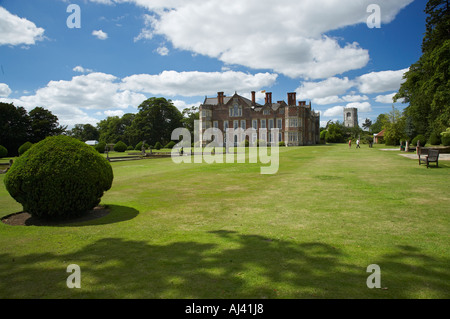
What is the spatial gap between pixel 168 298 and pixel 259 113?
67.0m

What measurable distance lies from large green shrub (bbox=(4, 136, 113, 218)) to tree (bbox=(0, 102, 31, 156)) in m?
48.7

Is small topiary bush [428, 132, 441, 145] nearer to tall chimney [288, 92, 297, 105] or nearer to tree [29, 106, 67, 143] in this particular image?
tall chimney [288, 92, 297, 105]

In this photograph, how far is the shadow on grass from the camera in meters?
3.50

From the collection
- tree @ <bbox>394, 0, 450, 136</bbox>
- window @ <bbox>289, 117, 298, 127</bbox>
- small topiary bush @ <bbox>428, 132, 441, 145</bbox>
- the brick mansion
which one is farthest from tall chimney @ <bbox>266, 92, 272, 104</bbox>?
tree @ <bbox>394, 0, 450, 136</bbox>

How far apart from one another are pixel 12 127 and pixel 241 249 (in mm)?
55254

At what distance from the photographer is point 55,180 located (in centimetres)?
649

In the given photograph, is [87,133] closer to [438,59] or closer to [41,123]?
[41,123]

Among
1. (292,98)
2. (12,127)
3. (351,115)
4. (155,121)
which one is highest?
(351,115)

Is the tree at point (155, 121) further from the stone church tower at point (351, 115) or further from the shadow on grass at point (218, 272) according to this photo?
the stone church tower at point (351, 115)

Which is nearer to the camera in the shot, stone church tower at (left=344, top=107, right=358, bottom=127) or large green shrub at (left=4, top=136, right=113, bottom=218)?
large green shrub at (left=4, top=136, right=113, bottom=218)

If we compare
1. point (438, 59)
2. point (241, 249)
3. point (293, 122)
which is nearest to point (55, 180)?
point (241, 249)

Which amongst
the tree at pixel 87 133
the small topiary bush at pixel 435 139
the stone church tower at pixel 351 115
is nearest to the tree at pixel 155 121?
the tree at pixel 87 133

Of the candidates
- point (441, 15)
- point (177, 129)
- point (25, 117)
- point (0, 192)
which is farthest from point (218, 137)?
point (0, 192)

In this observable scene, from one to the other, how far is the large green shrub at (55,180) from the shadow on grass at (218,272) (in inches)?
75.8
